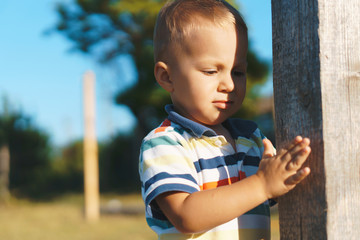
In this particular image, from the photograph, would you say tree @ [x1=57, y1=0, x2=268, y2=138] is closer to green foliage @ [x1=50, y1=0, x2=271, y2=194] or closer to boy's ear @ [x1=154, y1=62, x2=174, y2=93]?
green foliage @ [x1=50, y1=0, x2=271, y2=194]

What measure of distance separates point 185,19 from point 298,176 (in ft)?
2.38

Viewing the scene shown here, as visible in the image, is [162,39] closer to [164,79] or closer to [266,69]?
[164,79]

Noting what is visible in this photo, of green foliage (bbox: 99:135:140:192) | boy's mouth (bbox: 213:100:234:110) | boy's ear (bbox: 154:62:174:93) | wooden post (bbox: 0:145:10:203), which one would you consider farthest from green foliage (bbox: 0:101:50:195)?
boy's mouth (bbox: 213:100:234:110)

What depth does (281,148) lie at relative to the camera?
1.52 metres

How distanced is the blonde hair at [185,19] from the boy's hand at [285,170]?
546 millimetres

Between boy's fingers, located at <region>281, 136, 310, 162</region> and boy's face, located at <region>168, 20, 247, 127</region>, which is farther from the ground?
boy's face, located at <region>168, 20, 247, 127</region>

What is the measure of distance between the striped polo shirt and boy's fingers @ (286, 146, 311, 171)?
0.99ft

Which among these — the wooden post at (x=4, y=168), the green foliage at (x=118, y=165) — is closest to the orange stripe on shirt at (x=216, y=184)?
the wooden post at (x=4, y=168)

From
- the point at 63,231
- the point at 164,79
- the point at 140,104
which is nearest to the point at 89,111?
the point at 63,231

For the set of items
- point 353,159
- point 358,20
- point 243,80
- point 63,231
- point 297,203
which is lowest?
point 63,231

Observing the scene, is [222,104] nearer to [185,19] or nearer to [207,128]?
[207,128]

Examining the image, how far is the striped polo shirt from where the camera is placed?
1.55m

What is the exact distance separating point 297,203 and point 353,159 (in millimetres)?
230

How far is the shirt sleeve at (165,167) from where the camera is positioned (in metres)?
1.52
